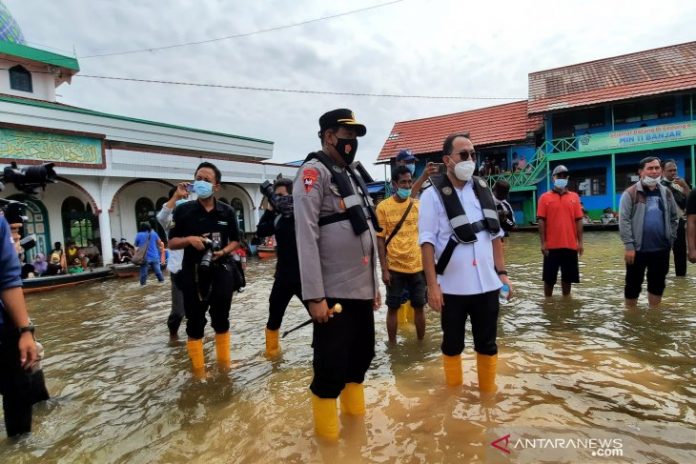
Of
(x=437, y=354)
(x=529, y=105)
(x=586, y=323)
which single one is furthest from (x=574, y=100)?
(x=437, y=354)

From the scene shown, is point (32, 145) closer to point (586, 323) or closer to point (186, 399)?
point (186, 399)

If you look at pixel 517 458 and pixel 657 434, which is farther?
pixel 657 434

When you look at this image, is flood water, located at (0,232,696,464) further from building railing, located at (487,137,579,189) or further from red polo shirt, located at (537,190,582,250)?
building railing, located at (487,137,579,189)

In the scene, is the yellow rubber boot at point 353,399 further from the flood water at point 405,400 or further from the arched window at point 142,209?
the arched window at point 142,209

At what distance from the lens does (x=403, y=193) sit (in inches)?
183

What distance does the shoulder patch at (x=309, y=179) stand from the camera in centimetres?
247

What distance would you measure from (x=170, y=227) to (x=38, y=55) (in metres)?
20.3

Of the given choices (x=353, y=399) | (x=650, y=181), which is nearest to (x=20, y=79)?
(x=353, y=399)

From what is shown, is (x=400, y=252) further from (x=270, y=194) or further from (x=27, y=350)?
(x=27, y=350)

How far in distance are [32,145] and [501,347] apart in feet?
51.7

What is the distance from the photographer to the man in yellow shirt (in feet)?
14.7

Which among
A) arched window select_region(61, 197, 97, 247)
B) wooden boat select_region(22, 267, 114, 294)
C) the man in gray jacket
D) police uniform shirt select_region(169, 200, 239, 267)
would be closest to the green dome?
arched window select_region(61, 197, 97, 247)

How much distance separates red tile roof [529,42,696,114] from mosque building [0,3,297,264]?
58.8 ft

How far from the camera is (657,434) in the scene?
2.57 meters
